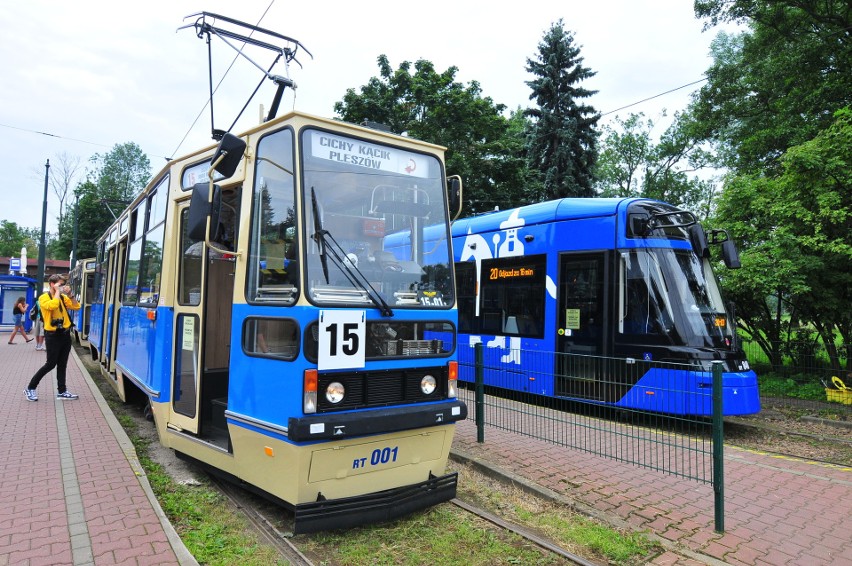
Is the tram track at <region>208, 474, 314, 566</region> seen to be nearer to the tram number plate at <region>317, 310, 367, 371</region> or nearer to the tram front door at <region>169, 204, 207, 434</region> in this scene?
the tram front door at <region>169, 204, 207, 434</region>

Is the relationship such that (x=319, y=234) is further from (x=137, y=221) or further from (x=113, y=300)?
(x=113, y=300)

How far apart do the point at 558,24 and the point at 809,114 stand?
55.2ft

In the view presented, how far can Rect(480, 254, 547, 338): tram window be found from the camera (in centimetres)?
905

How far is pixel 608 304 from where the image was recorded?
26.2 ft

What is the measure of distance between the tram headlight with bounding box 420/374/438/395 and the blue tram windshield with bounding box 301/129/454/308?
0.57 m

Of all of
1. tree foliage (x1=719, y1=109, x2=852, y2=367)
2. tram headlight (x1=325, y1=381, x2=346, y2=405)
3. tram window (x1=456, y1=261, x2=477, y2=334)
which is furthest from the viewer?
tram window (x1=456, y1=261, x2=477, y2=334)

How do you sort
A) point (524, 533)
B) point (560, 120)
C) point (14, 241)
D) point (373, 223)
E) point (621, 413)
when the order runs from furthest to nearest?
point (14, 241)
point (560, 120)
point (621, 413)
point (373, 223)
point (524, 533)

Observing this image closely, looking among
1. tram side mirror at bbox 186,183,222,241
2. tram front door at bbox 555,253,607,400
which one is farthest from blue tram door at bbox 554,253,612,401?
tram side mirror at bbox 186,183,222,241

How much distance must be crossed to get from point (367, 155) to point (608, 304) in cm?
491

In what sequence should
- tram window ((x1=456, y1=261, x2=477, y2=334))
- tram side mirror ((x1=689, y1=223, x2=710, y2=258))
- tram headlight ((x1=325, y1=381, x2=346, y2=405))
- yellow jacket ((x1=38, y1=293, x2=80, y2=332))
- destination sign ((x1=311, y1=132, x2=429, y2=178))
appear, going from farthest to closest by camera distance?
tram window ((x1=456, y1=261, x2=477, y2=334))
yellow jacket ((x1=38, y1=293, x2=80, y2=332))
tram side mirror ((x1=689, y1=223, x2=710, y2=258))
destination sign ((x1=311, y1=132, x2=429, y2=178))
tram headlight ((x1=325, y1=381, x2=346, y2=405))

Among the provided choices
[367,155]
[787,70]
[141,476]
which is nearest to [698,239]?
[367,155]

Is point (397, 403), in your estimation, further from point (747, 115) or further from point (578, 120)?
point (578, 120)

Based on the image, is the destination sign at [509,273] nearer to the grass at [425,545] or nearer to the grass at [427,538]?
the grass at [427,538]

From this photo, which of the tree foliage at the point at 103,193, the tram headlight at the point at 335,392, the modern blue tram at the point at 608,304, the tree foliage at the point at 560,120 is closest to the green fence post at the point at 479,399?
the modern blue tram at the point at 608,304
